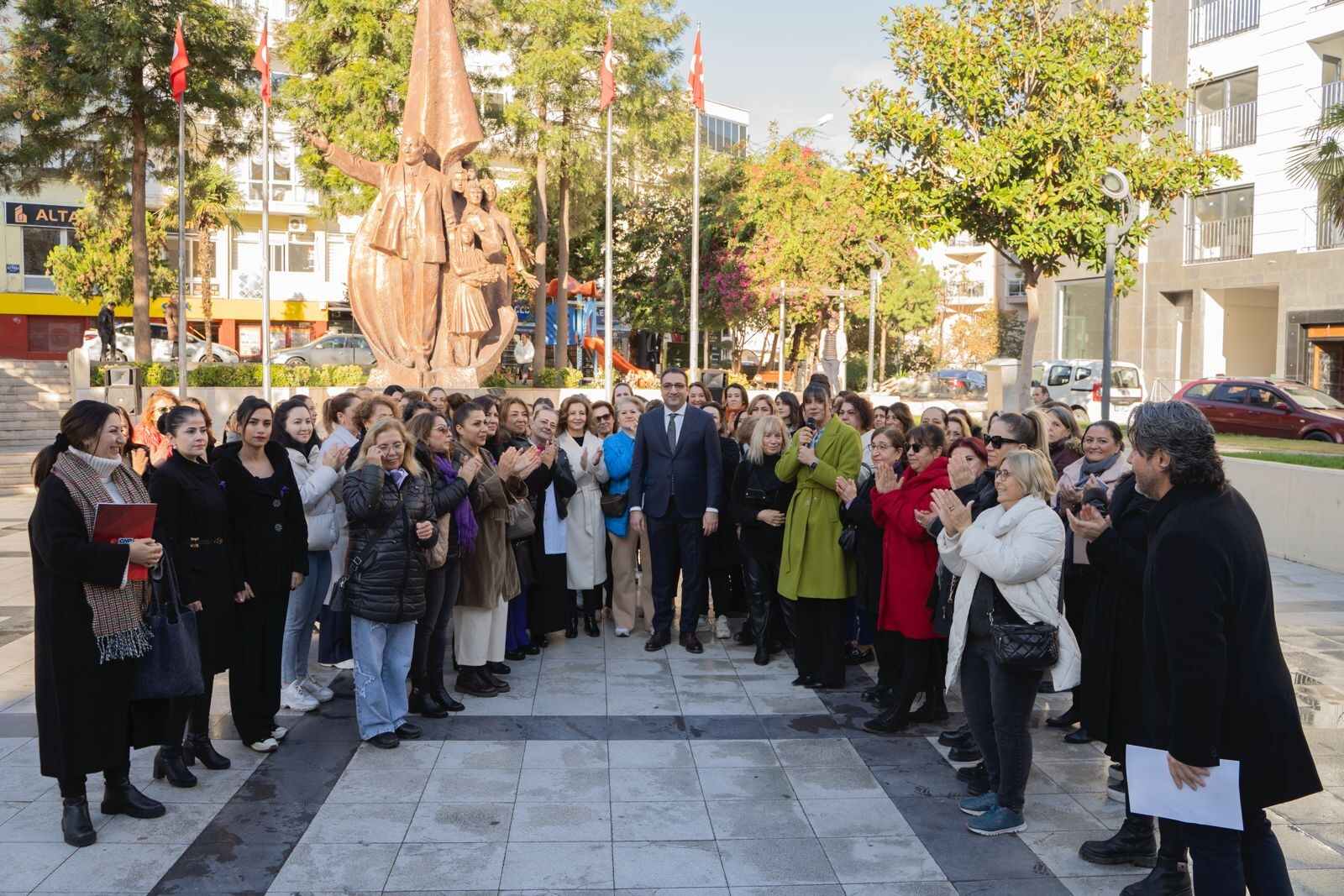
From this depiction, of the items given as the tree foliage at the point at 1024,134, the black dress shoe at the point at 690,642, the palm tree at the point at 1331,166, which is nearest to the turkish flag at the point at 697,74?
the tree foliage at the point at 1024,134

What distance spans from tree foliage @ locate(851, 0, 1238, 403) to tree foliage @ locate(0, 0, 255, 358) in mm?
15060

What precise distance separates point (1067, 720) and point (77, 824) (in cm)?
511

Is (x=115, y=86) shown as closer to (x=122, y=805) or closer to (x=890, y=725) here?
(x=122, y=805)

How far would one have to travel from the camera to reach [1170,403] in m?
3.82

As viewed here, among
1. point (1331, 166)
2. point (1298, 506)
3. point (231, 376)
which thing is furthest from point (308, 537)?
point (231, 376)

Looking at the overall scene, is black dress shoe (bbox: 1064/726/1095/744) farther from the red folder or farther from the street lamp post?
the street lamp post

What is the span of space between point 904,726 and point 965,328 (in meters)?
52.4

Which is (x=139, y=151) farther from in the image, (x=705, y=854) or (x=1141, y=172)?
(x=705, y=854)

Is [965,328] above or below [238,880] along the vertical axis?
above

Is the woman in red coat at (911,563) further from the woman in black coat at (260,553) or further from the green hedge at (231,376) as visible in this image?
the green hedge at (231,376)

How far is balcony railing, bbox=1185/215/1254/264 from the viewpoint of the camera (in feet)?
101

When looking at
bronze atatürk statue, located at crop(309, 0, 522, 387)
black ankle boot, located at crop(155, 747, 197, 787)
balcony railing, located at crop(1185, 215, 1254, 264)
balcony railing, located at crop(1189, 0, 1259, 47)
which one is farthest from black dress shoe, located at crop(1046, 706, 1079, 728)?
balcony railing, located at crop(1189, 0, 1259, 47)

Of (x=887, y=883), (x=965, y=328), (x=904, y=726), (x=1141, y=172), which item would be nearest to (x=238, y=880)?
(x=887, y=883)

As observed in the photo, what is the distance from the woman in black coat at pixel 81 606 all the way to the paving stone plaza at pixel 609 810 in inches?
15.3
